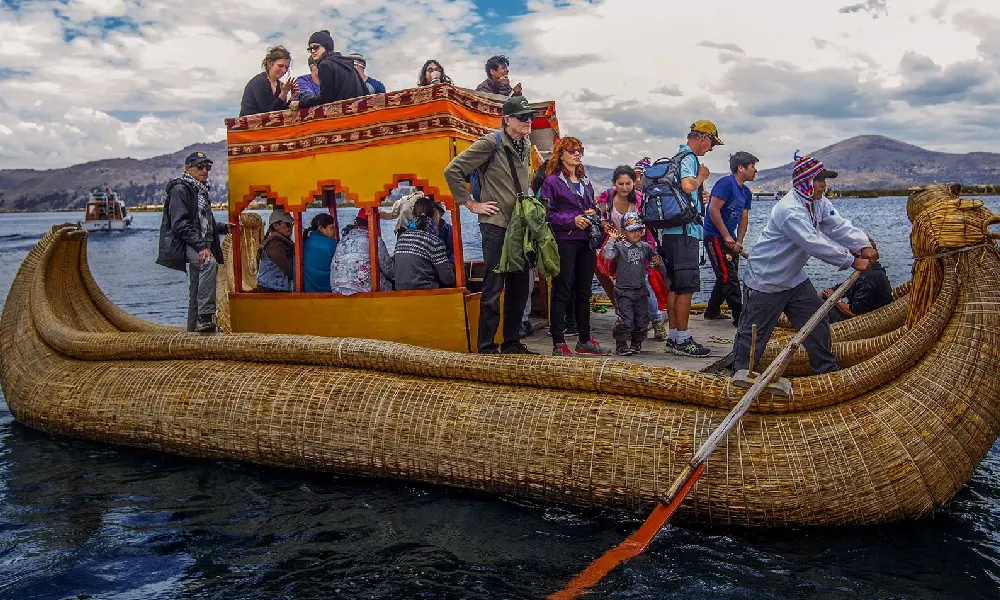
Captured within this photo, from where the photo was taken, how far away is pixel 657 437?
→ 19.0 ft

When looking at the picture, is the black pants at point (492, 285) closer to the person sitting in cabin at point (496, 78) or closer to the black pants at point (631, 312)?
the black pants at point (631, 312)

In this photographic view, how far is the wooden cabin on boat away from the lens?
7.94 m

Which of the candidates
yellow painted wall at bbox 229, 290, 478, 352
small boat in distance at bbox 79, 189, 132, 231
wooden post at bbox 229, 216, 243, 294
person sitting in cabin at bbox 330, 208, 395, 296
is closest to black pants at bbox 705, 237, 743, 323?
yellow painted wall at bbox 229, 290, 478, 352

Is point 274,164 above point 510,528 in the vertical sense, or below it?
above

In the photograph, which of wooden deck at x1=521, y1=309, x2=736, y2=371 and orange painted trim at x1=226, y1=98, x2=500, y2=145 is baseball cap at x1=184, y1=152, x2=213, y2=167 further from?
wooden deck at x1=521, y1=309, x2=736, y2=371

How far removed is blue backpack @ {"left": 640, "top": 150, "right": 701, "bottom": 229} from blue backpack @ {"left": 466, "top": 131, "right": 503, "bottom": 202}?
1936mm

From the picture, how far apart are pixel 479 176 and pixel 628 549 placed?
3598 mm

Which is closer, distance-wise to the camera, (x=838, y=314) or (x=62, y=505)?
(x=62, y=505)

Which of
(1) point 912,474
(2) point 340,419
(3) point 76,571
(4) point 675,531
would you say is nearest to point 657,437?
(4) point 675,531

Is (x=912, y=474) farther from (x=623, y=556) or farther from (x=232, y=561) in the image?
(x=232, y=561)

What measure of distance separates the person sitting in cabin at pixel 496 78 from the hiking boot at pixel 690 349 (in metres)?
3.91

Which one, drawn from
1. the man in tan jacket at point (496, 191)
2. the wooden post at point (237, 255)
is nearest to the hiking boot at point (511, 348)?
the man in tan jacket at point (496, 191)

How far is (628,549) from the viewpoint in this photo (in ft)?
17.6

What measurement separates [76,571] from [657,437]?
409 centimetres
